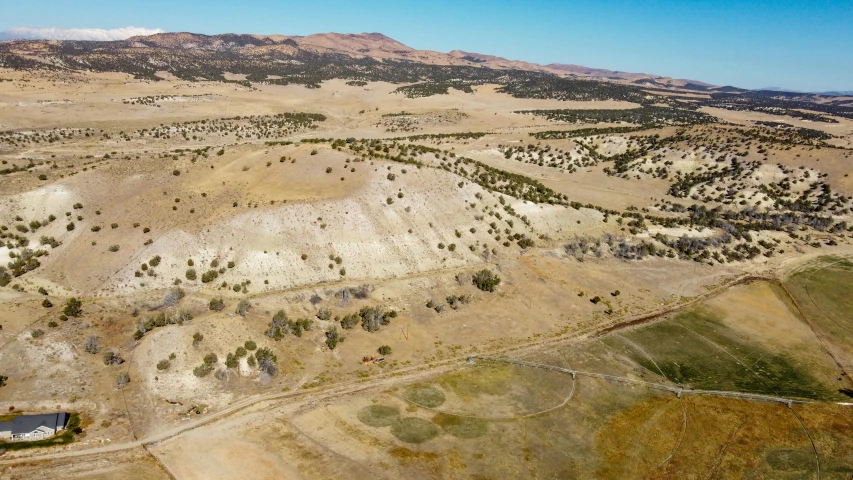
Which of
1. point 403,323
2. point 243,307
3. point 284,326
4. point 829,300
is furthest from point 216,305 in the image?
point 829,300

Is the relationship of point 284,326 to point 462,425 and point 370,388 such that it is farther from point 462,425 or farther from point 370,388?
point 462,425

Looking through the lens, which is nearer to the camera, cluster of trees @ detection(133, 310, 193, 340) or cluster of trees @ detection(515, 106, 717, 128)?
cluster of trees @ detection(133, 310, 193, 340)

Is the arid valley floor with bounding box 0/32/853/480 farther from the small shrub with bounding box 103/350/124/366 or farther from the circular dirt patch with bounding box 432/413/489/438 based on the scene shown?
the small shrub with bounding box 103/350/124/366

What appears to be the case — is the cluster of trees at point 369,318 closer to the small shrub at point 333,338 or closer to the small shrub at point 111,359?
the small shrub at point 333,338

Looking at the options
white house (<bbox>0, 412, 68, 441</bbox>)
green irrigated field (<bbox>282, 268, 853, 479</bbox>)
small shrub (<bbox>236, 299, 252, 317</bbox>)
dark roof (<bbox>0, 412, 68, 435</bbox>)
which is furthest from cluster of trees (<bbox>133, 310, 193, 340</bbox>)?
green irrigated field (<bbox>282, 268, 853, 479</bbox>)

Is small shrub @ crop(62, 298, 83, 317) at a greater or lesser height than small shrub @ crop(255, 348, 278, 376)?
greater

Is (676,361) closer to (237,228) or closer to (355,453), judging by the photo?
(355,453)
